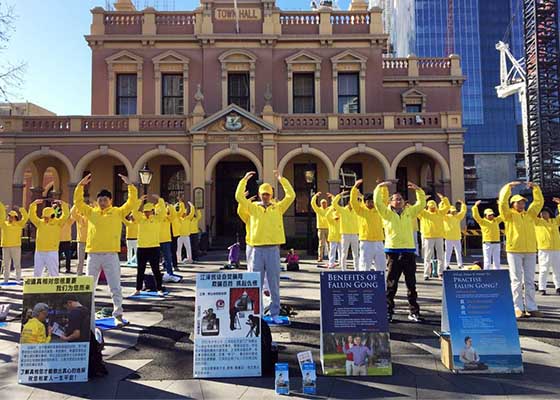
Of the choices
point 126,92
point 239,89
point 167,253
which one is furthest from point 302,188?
point 167,253

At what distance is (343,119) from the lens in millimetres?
19953

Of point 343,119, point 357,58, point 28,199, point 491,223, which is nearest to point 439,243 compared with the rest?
point 491,223

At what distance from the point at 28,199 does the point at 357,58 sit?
1019 inches

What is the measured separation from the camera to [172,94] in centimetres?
2244

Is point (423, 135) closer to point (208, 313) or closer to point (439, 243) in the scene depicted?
point (439, 243)

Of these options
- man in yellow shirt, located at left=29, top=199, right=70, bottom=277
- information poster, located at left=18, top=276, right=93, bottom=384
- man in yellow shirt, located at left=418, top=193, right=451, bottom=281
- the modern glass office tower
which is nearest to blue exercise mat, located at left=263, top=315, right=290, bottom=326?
information poster, located at left=18, top=276, right=93, bottom=384

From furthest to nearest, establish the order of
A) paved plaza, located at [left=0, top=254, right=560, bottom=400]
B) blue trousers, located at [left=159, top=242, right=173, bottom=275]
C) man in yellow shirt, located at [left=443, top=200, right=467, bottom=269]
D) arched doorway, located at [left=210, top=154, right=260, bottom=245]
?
1. arched doorway, located at [left=210, top=154, right=260, bottom=245]
2. man in yellow shirt, located at [left=443, top=200, right=467, bottom=269]
3. blue trousers, located at [left=159, top=242, right=173, bottom=275]
4. paved plaza, located at [left=0, top=254, right=560, bottom=400]

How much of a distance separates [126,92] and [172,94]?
2394 mm

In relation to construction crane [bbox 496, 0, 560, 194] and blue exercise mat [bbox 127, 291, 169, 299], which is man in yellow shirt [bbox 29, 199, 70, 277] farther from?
construction crane [bbox 496, 0, 560, 194]

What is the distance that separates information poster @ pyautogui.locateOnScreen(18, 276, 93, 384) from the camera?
179 inches

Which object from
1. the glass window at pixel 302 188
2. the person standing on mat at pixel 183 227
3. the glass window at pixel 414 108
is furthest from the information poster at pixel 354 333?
the glass window at pixel 414 108

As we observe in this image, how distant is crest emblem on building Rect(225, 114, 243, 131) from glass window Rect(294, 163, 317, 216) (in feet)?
13.0

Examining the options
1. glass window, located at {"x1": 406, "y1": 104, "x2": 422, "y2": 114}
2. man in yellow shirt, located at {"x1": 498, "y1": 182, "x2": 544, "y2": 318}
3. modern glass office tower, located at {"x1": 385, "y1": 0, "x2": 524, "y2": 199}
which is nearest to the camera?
man in yellow shirt, located at {"x1": 498, "y1": 182, "x2": 544, "y2": 318}

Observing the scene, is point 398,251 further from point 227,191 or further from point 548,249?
point 227,191
